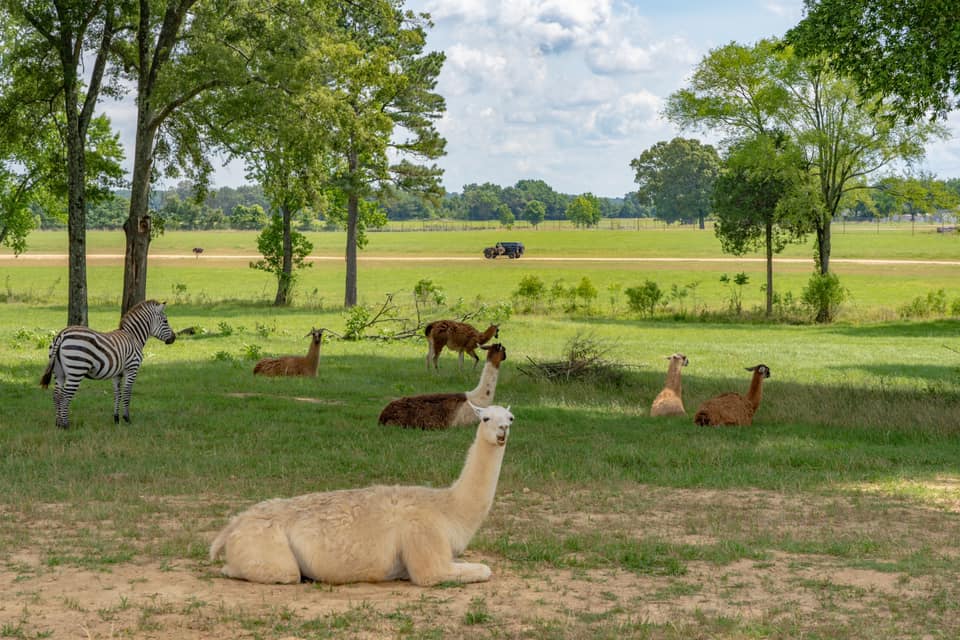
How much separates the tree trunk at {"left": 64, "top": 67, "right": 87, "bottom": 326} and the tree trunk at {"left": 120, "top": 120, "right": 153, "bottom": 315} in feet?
4.92

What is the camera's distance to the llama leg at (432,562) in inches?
293

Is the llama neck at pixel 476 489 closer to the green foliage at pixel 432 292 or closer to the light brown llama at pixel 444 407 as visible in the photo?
the light brown llama at pixel 444 407

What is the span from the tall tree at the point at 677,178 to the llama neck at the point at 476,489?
162m

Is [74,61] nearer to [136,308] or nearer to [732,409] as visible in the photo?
[136,308]

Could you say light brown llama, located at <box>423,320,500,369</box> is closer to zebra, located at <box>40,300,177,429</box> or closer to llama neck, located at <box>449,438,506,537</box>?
zebra, located at <box>40,300,177,429</box>

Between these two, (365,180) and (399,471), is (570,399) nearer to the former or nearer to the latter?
(399,471)

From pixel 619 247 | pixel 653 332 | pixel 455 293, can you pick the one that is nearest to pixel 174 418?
pixel 653 332

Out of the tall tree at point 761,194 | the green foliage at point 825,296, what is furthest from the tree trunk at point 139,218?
the green foliage at point 825,296

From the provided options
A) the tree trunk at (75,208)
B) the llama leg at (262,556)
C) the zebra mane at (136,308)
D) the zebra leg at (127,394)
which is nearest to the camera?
the llama leg at (262,556)

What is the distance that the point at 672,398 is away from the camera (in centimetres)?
1648

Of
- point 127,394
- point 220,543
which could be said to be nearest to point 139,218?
point 127,394

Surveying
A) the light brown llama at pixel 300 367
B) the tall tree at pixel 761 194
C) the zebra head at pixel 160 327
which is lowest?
the light brown llama at pixel 300 367

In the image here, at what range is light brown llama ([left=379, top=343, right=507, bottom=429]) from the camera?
1465 cm

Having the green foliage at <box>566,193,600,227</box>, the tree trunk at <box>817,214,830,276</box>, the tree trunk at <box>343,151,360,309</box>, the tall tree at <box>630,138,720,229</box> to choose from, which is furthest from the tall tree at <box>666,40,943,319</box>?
the green foliage at <box>566,193,600,227</box>
